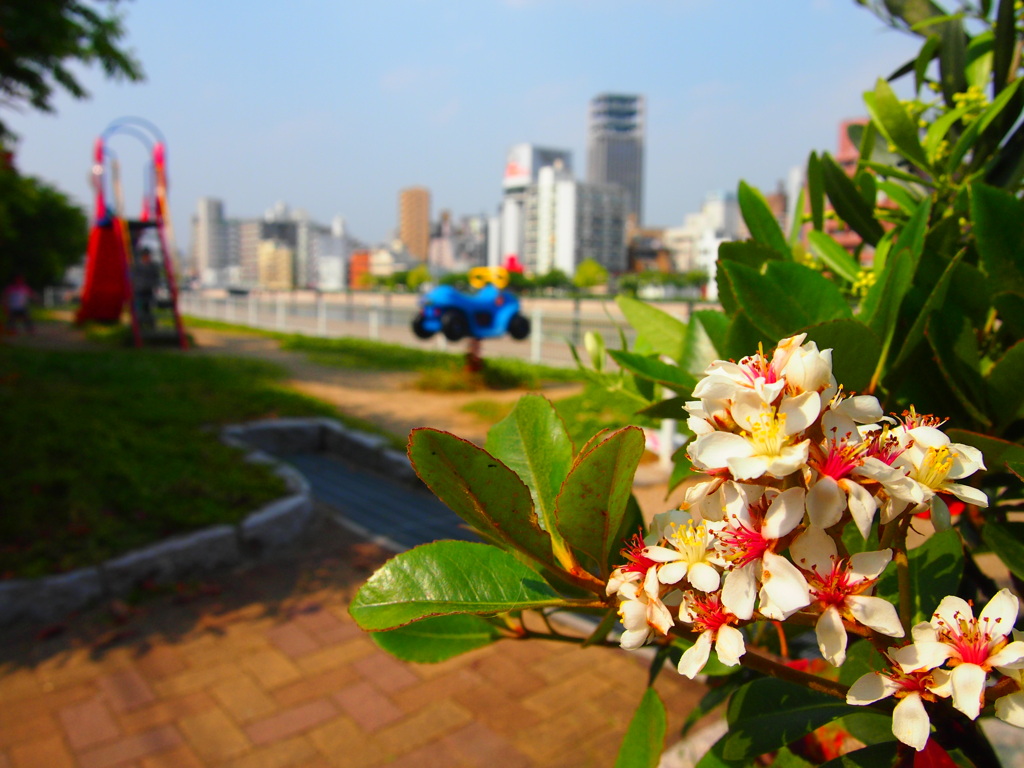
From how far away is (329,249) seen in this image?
125m

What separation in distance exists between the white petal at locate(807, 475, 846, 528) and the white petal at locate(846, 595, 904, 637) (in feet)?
0.22

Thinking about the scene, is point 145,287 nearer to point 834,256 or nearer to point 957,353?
point 834,256

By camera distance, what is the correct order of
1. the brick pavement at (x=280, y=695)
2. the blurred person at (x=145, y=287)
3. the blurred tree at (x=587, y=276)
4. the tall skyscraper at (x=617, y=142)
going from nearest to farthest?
the brick pavement at (x=280, y=695) < the blurred person at (x=145, y=287) < the blurred tree at (x=587, y=276) < the tall skyscraper at (x=617, y=142)

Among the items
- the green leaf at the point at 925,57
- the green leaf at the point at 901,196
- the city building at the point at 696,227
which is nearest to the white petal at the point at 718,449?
the green leaf at the point at 901,196

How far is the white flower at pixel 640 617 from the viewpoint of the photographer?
1.66ft

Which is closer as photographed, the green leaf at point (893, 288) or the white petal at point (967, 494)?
the white petal at point (967, 494)

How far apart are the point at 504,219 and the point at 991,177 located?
108 metres

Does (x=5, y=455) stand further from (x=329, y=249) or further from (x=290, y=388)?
(x=329, y=249)

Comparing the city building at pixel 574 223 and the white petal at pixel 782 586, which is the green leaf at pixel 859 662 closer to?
the white petal at pixel 782 586

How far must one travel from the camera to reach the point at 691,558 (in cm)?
52

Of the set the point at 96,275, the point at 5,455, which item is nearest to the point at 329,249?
the point at 96,275

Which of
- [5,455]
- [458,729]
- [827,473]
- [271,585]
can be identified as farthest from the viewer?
[5,455]

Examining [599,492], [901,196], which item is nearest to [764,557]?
[599,492]

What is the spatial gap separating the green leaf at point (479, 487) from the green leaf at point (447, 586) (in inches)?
1.4
